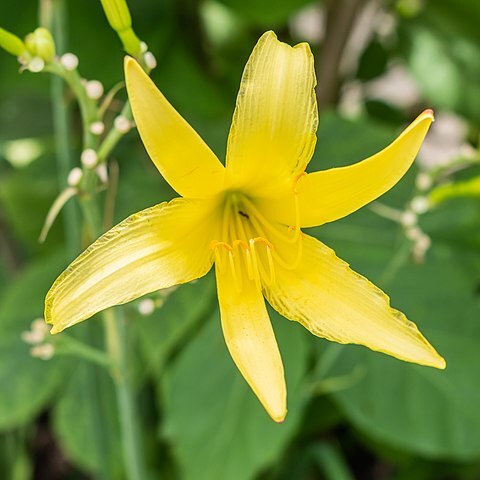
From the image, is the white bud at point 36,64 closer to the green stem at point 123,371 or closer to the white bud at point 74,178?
the white bud at point 74,178

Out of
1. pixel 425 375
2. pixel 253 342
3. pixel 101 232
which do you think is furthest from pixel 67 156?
pixel 425 375

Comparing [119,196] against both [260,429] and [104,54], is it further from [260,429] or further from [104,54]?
[260,429]

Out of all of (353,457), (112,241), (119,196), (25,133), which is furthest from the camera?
(353,457)

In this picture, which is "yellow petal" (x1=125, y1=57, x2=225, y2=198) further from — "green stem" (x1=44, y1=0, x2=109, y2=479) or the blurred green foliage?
the blurred green foliage

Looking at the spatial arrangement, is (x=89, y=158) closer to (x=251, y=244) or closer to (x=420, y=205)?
(x=251, y=244)

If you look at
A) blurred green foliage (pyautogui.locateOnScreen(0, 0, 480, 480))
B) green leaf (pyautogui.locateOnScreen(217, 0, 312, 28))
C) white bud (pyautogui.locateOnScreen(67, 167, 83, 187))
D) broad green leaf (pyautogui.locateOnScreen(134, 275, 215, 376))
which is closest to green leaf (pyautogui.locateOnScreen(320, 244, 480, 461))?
blurred green foliage (pyautogui.locateOnScreen(0, 0, 480, 480))

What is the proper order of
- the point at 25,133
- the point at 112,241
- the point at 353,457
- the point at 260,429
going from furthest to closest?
the point at 353,457, the point at 25,133, the point at 260,429, the point at 112,241

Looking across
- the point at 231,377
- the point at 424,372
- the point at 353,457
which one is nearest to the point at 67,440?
the point at 231,377
